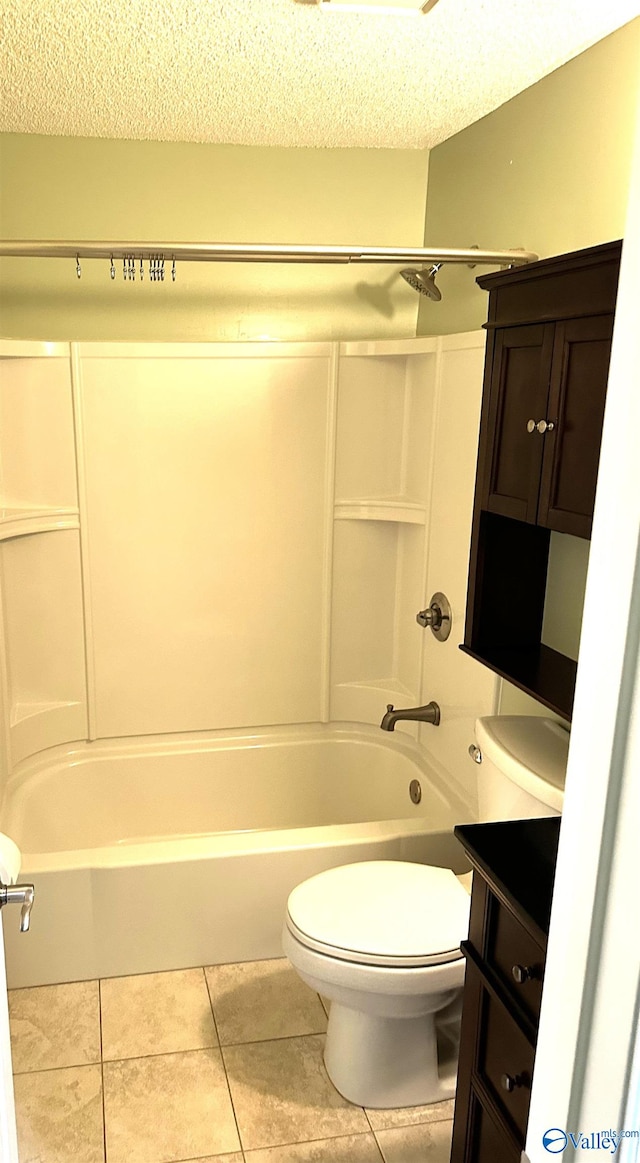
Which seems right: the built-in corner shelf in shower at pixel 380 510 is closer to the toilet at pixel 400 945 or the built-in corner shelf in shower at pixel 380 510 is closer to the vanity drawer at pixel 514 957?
the toilet at pixel 400 945

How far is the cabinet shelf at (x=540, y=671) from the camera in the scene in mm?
1756

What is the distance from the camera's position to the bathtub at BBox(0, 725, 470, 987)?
2428 millimetres

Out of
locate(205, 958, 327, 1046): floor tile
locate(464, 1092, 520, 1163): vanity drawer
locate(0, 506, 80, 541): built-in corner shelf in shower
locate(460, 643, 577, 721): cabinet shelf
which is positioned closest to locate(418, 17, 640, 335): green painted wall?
locate(460, 643, 577, 721): cabinet shelf

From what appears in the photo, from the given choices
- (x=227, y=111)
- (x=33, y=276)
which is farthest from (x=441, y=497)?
(x=33, y=276)

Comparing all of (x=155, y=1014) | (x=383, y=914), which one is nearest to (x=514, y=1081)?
(x=383, y=914)

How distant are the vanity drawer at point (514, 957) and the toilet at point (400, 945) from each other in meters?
0.32

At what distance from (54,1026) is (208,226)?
2.40 m

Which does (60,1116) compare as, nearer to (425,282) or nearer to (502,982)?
(502,982)

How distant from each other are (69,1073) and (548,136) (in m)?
2.51

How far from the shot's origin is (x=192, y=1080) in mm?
2145

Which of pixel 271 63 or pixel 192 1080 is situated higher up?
pixel 271 63

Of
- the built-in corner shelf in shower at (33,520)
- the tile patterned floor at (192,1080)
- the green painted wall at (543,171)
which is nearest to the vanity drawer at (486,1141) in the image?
the tile patterned floor at (192,1080)

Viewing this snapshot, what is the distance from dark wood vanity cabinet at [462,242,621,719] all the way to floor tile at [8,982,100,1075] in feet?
4.45

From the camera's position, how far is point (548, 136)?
2.23 meters
